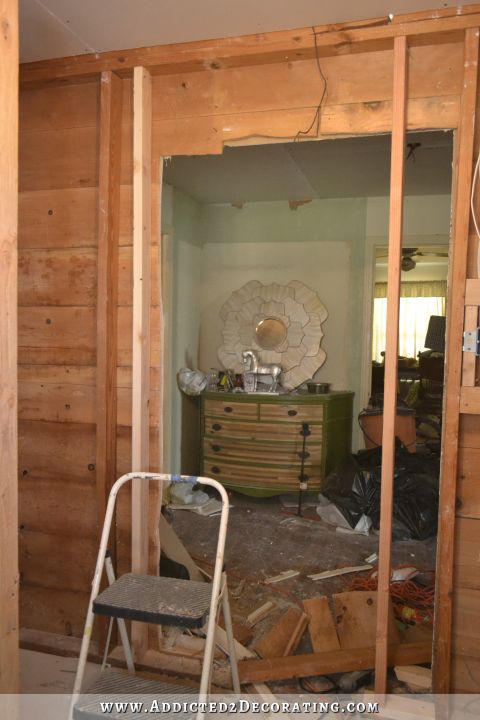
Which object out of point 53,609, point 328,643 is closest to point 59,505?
point 53,609

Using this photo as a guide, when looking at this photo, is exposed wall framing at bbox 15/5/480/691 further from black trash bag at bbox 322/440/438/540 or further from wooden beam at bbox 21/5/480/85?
black trash bag at bbox 322/440/438/540

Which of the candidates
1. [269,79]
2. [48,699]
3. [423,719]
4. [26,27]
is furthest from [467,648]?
[26,27]

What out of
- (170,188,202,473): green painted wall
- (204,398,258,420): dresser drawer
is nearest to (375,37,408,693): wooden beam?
(204,398,258,420): dresser drawer

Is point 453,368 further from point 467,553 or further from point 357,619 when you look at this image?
point 357,619

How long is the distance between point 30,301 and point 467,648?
2.21 m

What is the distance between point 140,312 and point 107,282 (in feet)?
0.64

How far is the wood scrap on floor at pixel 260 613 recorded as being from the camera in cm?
255

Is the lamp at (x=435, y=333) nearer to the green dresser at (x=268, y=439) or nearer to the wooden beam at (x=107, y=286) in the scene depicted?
the green dresser at (x=268, y=439)

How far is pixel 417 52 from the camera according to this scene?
1.89 meters

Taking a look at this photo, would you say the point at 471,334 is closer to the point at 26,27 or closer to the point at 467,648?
the point at 467,648

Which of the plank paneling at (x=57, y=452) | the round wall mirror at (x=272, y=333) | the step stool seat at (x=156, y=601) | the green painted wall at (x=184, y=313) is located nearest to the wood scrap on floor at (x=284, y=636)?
the step stool seat at (x=156, y=601)

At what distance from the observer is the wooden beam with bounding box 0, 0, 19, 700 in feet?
4.44

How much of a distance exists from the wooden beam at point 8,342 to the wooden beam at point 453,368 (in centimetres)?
140

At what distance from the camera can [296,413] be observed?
13.9ft
